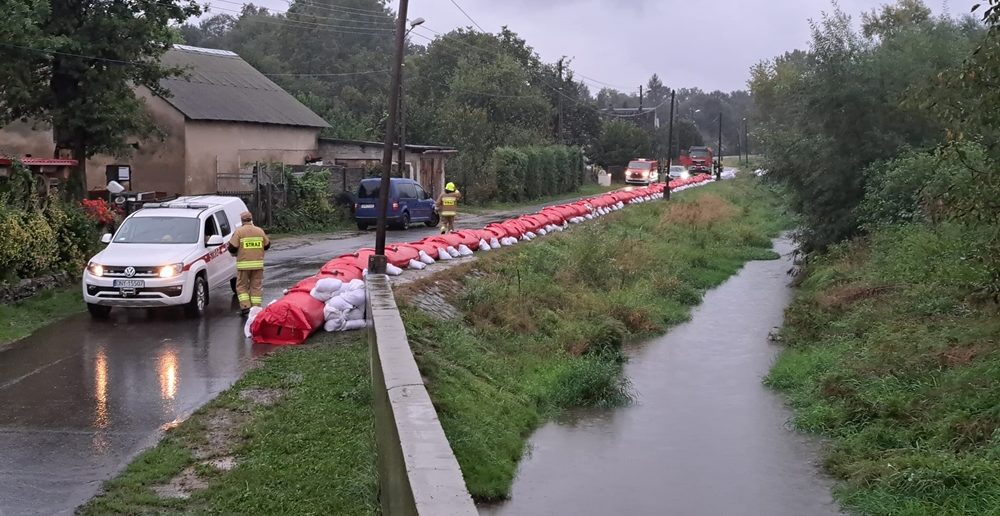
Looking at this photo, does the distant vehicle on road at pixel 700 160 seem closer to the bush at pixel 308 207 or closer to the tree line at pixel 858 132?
the bush at pixel 308 207

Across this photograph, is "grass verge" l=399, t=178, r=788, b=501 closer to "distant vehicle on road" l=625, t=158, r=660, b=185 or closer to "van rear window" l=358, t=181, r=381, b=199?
"van rear window" l=358, t=181, r=381, b=199

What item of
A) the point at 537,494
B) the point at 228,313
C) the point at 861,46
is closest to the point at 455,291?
the point at 228,313

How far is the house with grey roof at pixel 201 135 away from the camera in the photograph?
109 ft

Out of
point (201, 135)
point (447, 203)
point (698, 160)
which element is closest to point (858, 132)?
point (447, 203)

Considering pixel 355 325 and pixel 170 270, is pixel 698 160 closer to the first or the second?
pixel 170 270

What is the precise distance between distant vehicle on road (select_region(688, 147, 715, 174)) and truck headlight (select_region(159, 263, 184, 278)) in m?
79.7

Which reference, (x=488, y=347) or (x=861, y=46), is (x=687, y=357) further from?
(x=861, y=46)

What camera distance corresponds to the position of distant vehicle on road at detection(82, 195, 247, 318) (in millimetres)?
14734

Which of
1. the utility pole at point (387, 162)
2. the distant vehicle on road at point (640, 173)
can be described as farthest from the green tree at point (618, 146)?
the utility pole at point (387, 162)

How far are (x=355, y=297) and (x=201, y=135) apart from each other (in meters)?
23.9

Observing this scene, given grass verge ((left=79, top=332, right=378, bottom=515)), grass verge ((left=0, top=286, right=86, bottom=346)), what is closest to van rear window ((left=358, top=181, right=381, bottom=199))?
grass verge ((left=0, top=286, right=86, bottom=346))

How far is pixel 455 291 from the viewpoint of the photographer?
16.8 m

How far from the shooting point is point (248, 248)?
14.8m

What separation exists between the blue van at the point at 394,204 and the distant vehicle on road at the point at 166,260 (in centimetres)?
1483
